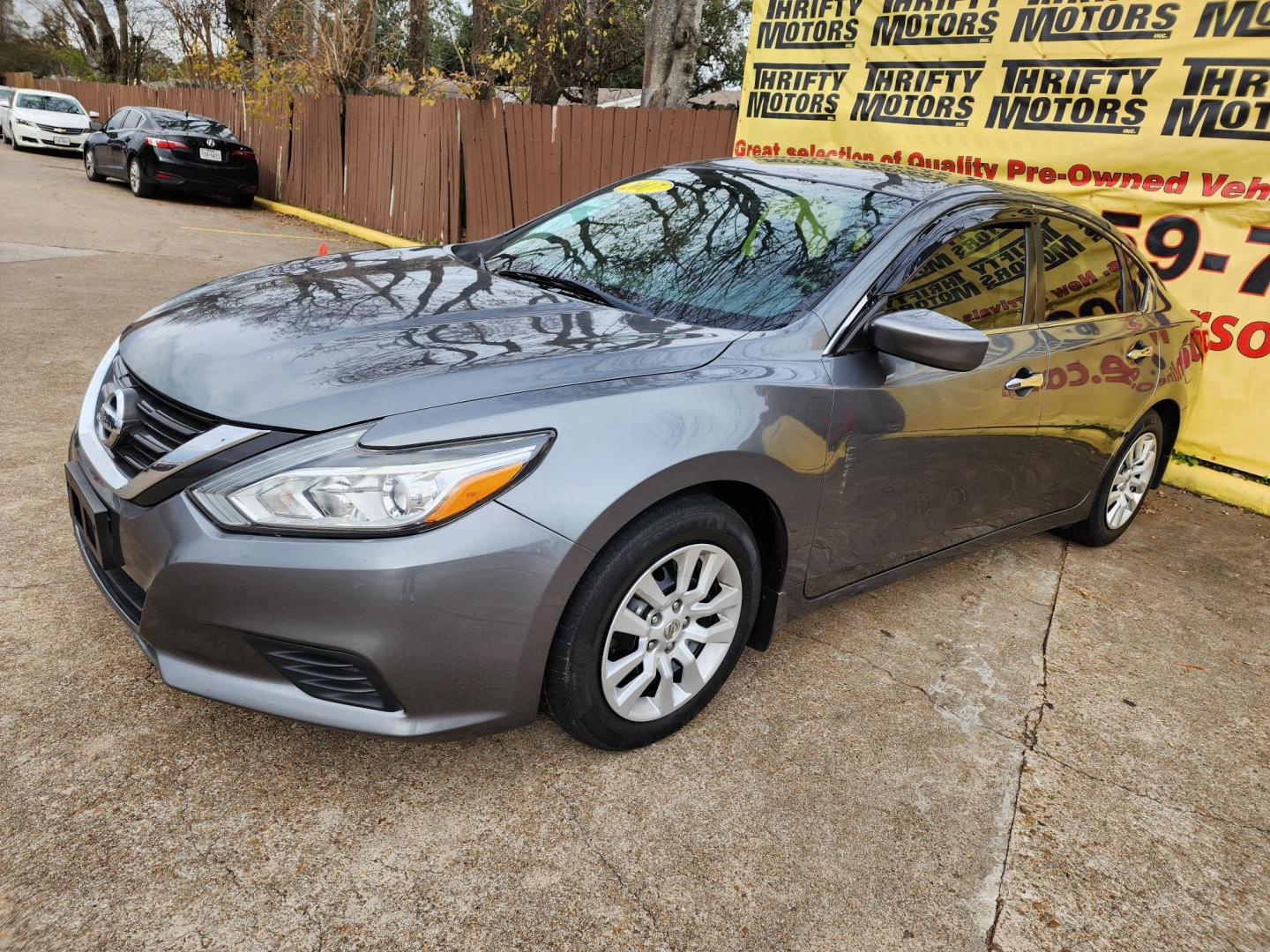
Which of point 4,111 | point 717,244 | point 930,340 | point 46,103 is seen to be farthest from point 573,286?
point 4,111

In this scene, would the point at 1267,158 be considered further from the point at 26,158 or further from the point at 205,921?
the point at 26,158

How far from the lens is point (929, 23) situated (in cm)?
661

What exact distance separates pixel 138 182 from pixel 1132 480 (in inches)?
583

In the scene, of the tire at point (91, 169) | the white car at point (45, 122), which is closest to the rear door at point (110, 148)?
the tire at point (91, 169)

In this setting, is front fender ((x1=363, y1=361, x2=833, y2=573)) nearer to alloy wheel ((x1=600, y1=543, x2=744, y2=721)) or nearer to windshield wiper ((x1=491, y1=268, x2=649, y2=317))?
alloy wheel ((x1=600, y1=543, x2=744, y2=721))

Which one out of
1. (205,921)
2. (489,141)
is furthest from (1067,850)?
(489,141)

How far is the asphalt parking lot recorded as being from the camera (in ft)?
6.73

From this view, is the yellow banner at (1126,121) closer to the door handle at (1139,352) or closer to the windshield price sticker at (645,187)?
the door handle at (1139,352)

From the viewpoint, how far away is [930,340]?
2.62 metres

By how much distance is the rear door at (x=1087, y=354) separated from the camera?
3.60m

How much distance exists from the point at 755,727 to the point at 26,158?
22755mm

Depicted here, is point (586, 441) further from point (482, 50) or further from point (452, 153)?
point (482, 50)

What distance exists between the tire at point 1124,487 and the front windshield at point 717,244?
189 cm

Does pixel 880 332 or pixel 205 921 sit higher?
pixel 880 332
